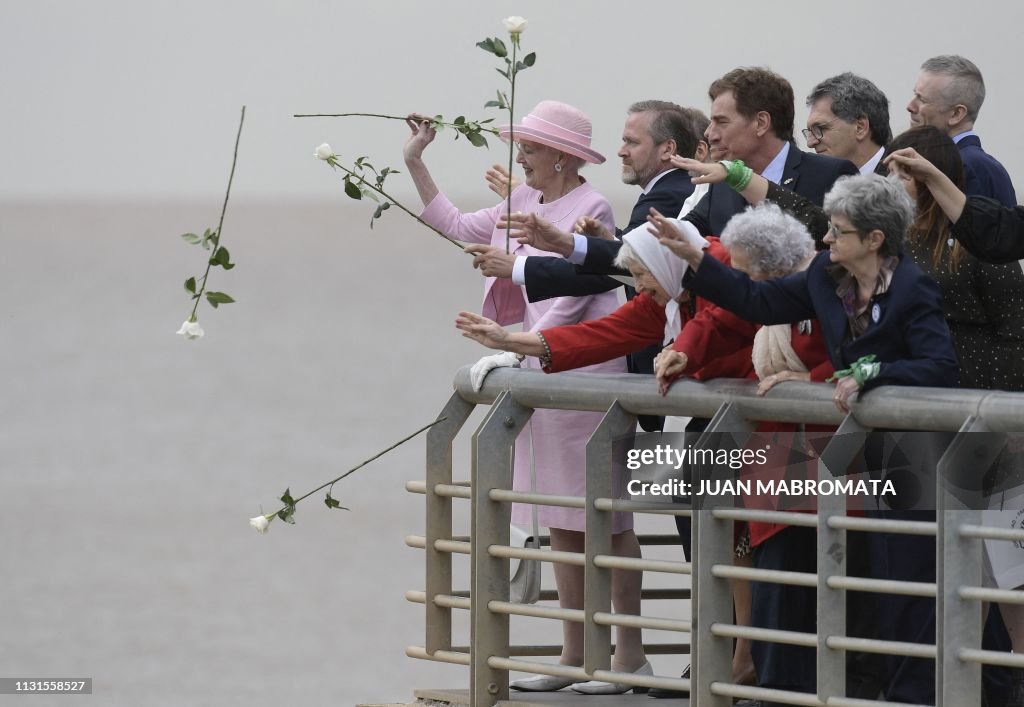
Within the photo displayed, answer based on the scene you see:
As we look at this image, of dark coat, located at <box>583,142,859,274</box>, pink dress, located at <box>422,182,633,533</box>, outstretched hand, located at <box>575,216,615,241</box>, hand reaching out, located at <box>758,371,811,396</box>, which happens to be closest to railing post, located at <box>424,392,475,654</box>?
pink dress, located at <box>422,182,633,533</box>

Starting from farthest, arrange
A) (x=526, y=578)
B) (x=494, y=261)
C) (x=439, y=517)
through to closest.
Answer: (x=494, y=261) < (x=439, y=517) < (x=526, y=578)

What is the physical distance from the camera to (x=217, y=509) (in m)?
23.1

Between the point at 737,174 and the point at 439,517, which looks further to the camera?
the point at 439,517

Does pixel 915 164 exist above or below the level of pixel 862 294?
above

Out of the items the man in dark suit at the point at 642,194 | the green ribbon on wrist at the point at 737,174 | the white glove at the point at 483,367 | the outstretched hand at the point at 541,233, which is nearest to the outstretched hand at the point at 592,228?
the man in dark suit at the point at 642,194

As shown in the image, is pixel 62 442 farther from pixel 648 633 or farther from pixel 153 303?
pixel 153 303

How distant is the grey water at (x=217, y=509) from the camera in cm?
1581

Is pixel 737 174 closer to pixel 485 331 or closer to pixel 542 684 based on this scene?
pixel 485 331

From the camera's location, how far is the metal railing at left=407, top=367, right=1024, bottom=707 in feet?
17.3

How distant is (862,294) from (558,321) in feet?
5.03

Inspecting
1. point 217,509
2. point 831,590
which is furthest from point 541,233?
point 217,509

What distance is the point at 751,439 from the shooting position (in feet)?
19.4

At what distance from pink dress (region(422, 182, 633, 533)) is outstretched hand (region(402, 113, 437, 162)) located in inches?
13.3

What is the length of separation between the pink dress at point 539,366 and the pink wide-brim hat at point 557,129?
0.15m
